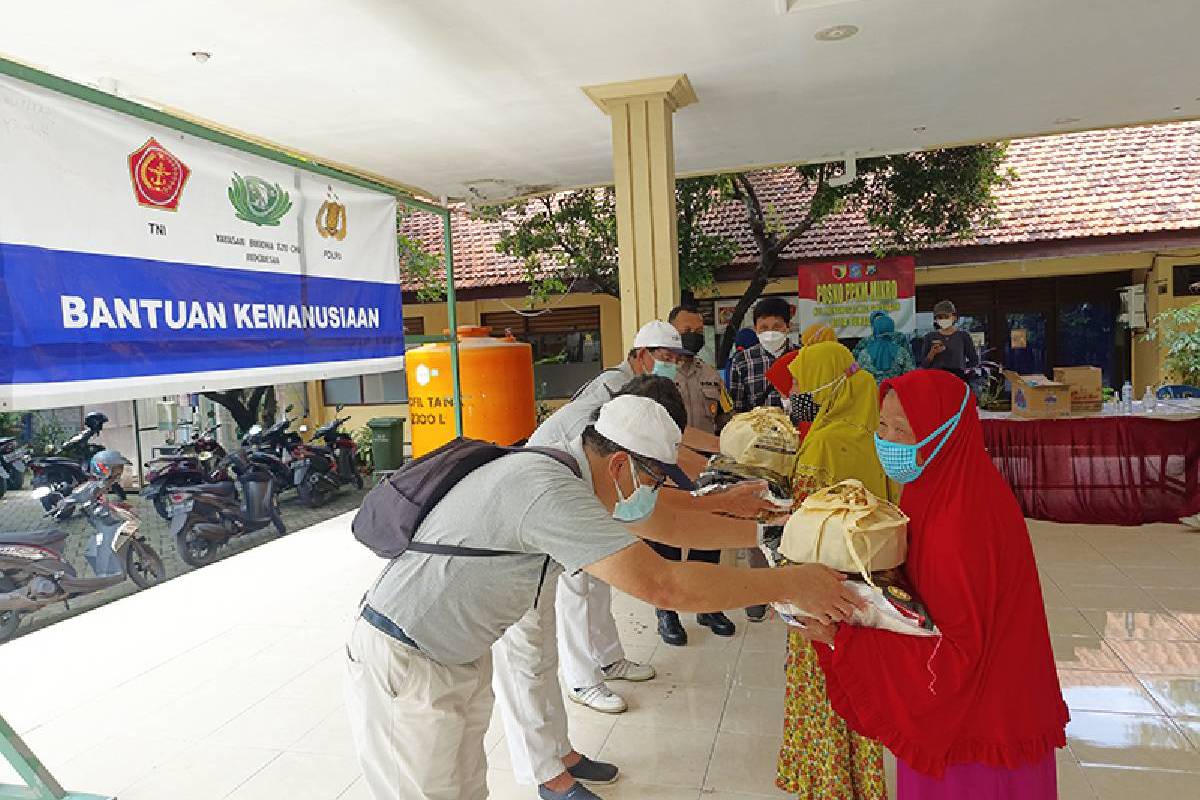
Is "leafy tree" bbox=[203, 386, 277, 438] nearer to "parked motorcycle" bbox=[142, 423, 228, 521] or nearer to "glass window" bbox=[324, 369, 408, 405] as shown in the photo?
"parked motorcycle" bbox=[142, 423, 228, 521]

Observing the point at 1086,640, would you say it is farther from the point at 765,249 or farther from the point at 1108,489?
the point at 765,249

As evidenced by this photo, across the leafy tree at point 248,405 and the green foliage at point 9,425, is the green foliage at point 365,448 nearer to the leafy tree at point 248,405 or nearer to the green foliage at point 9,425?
the leafy tree at point 248,405

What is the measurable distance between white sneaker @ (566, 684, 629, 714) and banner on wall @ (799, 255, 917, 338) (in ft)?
21.1

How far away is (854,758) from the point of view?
2357 millimetres

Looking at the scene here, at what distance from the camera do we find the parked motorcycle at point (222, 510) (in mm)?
6723

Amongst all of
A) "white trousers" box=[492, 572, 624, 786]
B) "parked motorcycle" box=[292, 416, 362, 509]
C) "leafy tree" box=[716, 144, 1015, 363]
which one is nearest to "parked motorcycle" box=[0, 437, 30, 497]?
"parked motorcycle" box=[292, 416, 362, 509]

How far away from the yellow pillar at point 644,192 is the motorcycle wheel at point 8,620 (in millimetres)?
4154

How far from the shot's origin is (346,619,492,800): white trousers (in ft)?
5.94

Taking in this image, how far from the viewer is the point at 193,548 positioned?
22.4 ft

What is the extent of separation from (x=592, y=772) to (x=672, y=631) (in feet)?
4.23

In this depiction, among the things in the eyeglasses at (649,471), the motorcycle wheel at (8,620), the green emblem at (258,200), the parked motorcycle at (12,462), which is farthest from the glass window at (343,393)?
the eyeglasses at (649,471)

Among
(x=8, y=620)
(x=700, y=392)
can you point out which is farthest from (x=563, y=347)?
(x=8, y=620)

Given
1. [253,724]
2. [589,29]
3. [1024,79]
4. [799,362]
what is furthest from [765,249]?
[253,724]

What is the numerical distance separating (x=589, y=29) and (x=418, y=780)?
3.59 meters
